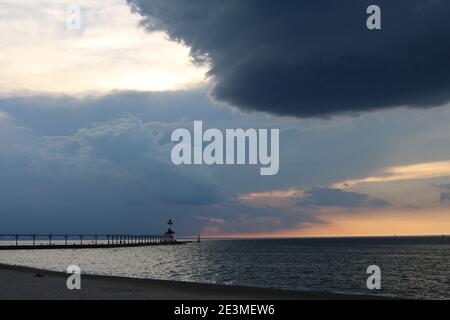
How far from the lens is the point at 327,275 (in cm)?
6925
